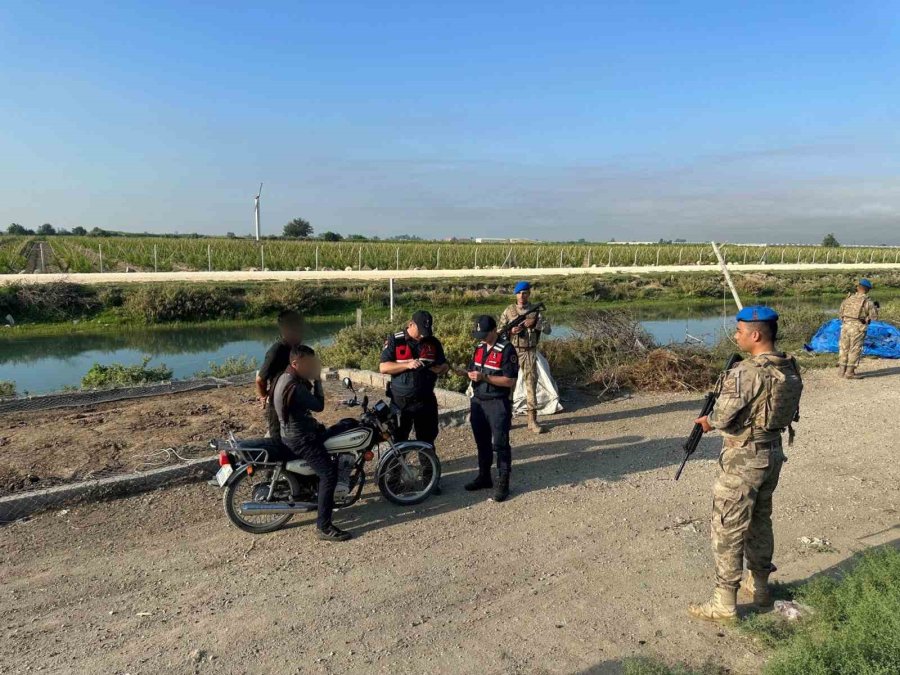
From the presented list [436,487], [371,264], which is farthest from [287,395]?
[371,264]

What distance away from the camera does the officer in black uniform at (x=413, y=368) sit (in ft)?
19.5

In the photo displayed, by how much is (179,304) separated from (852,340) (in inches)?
861

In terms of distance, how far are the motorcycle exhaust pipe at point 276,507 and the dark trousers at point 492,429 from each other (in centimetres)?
171

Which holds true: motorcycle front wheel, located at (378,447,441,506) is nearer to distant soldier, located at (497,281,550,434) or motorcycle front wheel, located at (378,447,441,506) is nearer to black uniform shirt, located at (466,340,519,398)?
black uniform shirt, located at (466,340,519,398)

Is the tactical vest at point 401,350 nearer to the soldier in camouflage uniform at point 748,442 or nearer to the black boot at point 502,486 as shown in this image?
the black boot at point 502,486

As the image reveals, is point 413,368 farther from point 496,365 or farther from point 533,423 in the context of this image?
point 533,423

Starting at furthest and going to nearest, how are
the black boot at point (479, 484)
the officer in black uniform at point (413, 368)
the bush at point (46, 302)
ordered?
1. the bush at point (46, 302)
2. the black boot at point (479, 484)
3. the officer in black uniform at point (413, 368)

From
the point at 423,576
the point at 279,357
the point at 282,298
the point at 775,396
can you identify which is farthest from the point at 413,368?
the point at 282,298

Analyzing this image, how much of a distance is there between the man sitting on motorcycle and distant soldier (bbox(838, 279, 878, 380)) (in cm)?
1049

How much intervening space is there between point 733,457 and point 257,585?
325cm

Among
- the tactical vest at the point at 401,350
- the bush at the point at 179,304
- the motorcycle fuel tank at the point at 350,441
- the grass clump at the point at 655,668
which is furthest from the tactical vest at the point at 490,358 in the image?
the bush at the point at 179,304

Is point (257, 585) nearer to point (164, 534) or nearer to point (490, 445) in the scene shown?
point (164, 534)

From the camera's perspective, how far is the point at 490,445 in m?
6.16

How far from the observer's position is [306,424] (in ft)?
16.4
